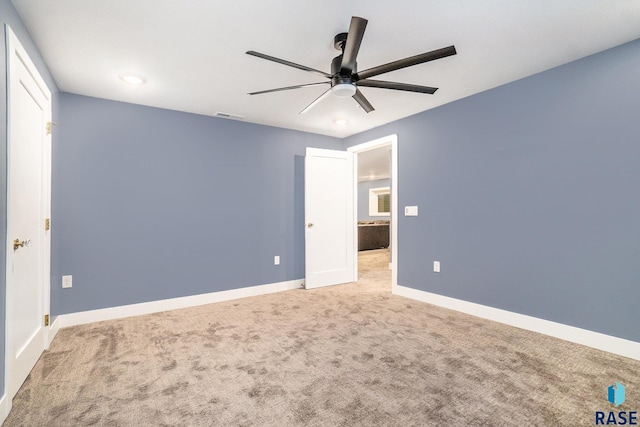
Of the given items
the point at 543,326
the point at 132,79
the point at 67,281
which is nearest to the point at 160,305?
the point at 67,281

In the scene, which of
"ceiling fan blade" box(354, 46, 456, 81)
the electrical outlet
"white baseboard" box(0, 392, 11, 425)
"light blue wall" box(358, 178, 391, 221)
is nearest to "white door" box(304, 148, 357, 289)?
"ceiling fan blade" box(354, 46, 456, 81)

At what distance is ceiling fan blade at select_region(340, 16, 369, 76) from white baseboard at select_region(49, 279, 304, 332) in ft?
10.1

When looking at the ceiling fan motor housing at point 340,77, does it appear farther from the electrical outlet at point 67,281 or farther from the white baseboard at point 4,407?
the electrical outlet at point 67,281

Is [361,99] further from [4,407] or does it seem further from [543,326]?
[4,407]

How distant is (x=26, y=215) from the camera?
2.10 meters

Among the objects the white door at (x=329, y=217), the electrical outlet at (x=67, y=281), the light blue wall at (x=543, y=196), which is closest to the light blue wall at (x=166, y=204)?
the electrical outlet at (x=67, y=281)

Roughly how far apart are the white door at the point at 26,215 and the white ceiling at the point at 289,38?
0.40 m

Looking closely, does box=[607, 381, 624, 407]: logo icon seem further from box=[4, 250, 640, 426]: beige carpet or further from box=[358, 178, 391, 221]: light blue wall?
box=[358, 178, 391, 221]: light blue wall

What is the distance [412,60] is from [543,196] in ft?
6.18

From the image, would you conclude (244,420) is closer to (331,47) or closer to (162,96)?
(331,47)

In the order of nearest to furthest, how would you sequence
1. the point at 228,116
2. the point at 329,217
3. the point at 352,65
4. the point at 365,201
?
the point at 352,65 → the point at 228,116 → the point at 329,217 → the point at 365,201

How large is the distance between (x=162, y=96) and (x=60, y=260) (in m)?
1.97

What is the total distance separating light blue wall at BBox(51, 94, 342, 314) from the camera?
311 centimetres

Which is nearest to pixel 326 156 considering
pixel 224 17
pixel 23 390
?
pixel 224 17
